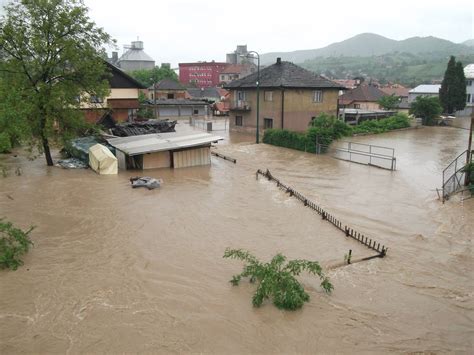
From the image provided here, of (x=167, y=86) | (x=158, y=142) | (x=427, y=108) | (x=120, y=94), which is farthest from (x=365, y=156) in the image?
(x=167, y=86)

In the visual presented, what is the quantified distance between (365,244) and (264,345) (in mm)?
6097

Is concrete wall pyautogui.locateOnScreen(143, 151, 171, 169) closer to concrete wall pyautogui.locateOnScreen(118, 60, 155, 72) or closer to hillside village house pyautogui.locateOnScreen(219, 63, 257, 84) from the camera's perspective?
hillside village house pyautogui.locateOnScreen(219, 63, 257, 84)

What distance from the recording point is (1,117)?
42.0 feet

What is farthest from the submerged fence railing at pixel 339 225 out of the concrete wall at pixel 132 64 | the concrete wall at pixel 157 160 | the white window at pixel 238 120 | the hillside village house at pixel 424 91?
the concrete wall at pixel 132 64

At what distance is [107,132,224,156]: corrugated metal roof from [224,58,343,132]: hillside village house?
1339 cm

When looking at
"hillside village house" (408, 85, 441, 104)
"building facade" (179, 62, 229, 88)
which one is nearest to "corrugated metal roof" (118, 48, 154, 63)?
"building facade" (179, 62, 229, 88)

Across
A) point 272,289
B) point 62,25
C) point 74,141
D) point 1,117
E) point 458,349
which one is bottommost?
point 458,349

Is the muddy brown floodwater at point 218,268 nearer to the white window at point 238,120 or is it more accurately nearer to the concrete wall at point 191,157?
the concrete wall at point 191,157

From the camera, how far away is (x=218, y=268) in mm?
11352

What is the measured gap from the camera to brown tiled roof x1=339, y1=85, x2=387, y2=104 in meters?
61.6

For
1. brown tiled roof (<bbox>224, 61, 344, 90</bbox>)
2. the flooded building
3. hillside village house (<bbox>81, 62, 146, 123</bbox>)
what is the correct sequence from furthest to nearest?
1. brown tiled roof (<bbox>224, 61, 344, 90</bbox>)
2. hillside village house (<bbox>81, 62, 146, 123</bbox>)
3. the flooded building

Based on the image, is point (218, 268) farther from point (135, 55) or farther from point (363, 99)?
point (135, 55)

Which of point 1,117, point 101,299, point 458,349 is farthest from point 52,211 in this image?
point 458,349

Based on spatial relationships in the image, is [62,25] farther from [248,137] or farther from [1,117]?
[248,137]
